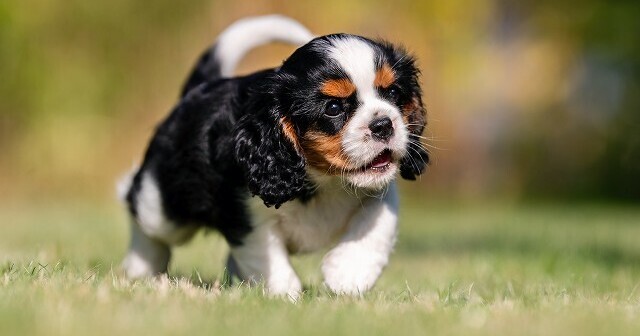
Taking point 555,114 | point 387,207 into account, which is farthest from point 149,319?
point 555,114

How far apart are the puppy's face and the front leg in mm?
204

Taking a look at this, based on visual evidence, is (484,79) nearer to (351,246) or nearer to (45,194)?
(45,194)

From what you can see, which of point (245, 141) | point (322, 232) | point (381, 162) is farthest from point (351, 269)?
point (245, 141)

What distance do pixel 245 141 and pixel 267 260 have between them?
0.48 m

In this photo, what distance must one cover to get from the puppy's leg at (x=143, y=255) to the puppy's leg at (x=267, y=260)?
1029mm

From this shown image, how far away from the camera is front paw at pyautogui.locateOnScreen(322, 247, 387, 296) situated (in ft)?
11.8

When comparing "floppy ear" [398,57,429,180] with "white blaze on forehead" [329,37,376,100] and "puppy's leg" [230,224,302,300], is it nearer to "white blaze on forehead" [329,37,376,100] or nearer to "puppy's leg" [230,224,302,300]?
"white blaze on forehead" [329,37,376,100]

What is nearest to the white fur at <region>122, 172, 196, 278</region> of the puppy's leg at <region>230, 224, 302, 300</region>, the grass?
the grass

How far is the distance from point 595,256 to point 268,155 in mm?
2713

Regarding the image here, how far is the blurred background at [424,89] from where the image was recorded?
1205 centimetres

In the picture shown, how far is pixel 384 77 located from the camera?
3.61 metres

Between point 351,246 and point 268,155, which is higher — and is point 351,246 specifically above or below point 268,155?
below

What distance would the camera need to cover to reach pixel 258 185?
3717mm

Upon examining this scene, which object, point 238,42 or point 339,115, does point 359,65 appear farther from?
point 238,42
